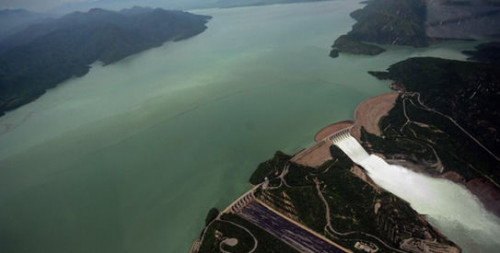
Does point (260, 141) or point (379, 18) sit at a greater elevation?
point (379, 18)

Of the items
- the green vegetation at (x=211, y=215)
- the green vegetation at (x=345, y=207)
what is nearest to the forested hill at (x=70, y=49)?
the green vegetation at (x=211, y=215)

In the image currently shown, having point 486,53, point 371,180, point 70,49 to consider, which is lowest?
point 371,180

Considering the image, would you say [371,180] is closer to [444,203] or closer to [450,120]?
[444,203]

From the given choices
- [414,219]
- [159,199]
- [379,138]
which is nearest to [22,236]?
[159,199]

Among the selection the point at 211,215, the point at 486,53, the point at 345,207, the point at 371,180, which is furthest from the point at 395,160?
the point at 486,53

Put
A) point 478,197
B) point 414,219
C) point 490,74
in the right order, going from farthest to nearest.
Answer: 1. point 490,74
2. point 478,197
3. point 414,219

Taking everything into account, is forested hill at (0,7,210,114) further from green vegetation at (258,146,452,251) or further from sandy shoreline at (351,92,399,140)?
sandy shoreline at (351,92,399,140)

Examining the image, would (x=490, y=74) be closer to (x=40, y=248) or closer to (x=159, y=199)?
(x=159, y=199)
